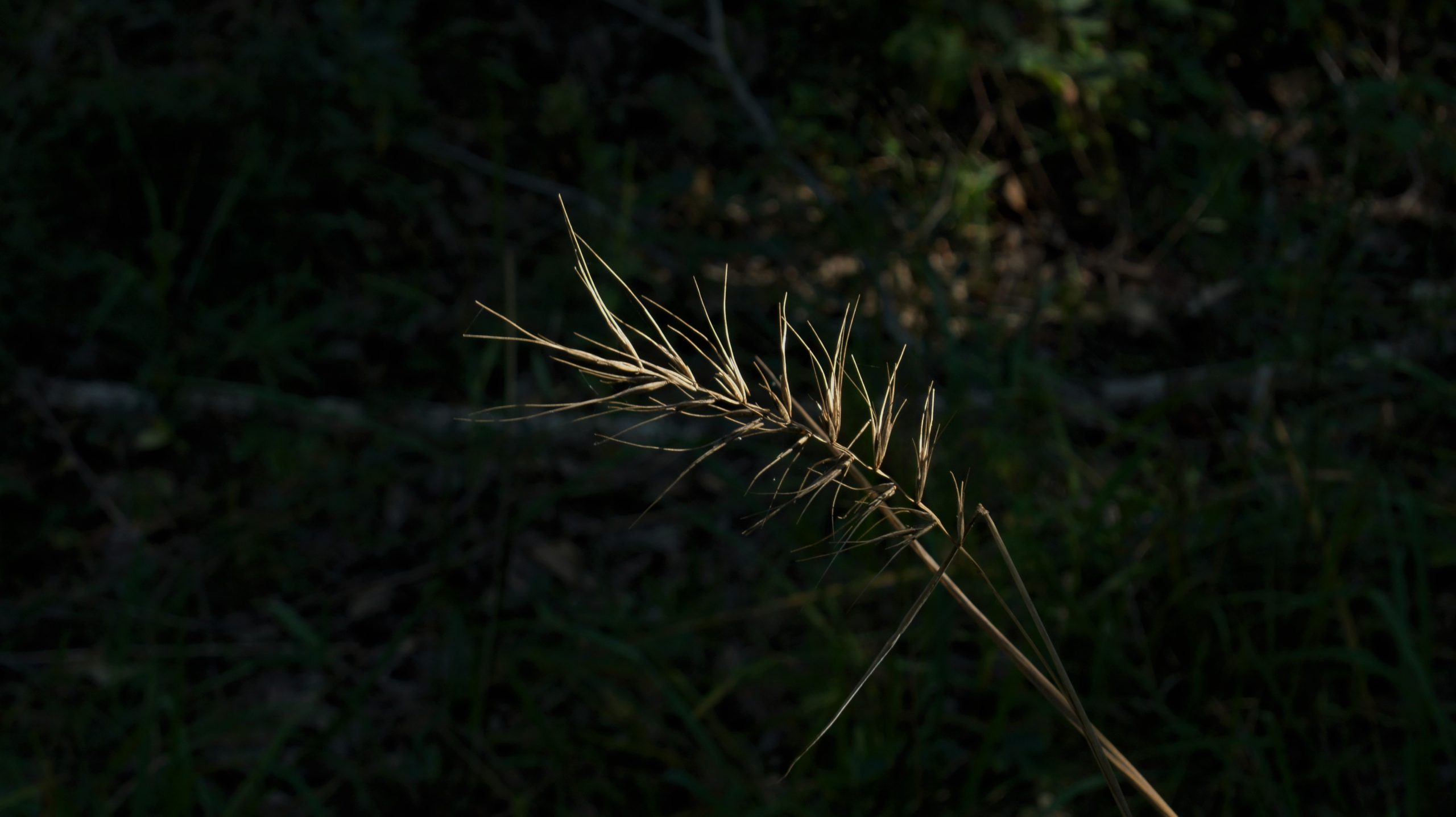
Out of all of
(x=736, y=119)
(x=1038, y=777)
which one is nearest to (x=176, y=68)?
(x=736, y=119)

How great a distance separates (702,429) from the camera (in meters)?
2.67

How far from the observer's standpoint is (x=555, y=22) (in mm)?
3791

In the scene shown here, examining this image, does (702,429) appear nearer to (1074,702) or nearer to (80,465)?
(80,465)

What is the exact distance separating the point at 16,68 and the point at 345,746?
2328 millimetres

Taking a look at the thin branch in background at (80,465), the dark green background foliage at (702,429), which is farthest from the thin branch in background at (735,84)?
the thin branch in background at (80,465)

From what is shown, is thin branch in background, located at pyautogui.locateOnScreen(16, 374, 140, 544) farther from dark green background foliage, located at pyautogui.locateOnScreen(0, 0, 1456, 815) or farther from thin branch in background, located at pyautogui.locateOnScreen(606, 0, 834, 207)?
thin branch in background, located at pyautogui.locateOnScreen(606, 0, 834, 207)

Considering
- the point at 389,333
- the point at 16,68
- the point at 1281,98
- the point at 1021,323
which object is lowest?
the point at 389,333

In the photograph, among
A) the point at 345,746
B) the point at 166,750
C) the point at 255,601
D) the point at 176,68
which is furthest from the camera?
the point at 176,68

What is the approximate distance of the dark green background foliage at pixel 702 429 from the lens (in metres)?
1.76

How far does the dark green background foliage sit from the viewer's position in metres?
1.76

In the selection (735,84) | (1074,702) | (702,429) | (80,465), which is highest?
(1074,702)

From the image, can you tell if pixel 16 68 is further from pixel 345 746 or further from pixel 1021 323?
pixel 1021 323

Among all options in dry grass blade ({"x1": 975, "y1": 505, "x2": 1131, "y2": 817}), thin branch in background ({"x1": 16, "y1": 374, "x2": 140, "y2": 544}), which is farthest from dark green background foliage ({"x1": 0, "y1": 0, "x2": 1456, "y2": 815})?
dry grass blade ({"x1": 975, "y1": 505, "x2": 1131, "y2": 817})

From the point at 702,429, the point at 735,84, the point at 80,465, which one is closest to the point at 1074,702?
the point at 702,429
